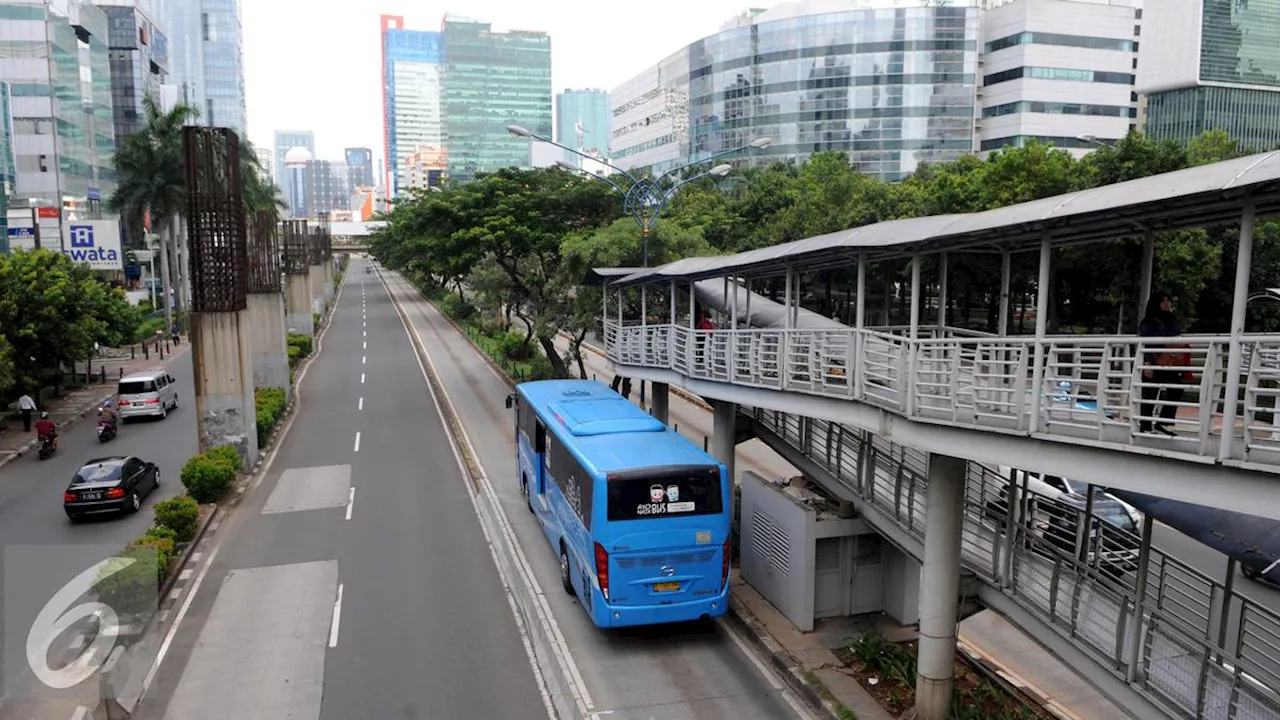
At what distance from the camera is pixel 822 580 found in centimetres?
1341

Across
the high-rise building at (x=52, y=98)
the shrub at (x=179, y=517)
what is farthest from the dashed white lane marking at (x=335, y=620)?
the high-rise building at (x=52, y=98)

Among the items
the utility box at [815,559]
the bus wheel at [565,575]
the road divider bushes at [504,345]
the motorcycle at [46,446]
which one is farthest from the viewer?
the road divider bushes at [504,345]

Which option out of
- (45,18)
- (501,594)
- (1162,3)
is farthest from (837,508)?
(1162,3)

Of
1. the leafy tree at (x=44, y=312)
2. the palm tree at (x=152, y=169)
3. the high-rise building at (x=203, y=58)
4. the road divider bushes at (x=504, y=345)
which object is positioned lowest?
the road divider bushes at (x=504, y=345)

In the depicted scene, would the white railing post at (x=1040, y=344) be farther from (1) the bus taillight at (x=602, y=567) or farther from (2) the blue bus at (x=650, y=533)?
(1) the bus taillight at (x=602, y=567)

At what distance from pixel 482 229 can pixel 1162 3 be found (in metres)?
75.2

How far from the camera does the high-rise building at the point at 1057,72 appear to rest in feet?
243

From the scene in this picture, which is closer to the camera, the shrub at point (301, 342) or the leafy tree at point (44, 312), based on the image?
the leafy tree at point (44, 312)

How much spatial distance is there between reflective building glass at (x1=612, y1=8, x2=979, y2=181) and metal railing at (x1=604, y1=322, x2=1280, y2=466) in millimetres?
67541

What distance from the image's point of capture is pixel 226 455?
21.8 metres

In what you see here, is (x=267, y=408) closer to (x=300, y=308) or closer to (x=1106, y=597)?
(x=300, y=308)

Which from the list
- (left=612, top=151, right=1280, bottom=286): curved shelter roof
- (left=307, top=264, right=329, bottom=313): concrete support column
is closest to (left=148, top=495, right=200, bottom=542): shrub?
(left=612, top=151, right=1280, bottom=286): curved shelter roof

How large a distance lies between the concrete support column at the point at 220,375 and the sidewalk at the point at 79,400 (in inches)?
293

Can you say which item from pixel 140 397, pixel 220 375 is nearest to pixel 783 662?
pixel 220 375
